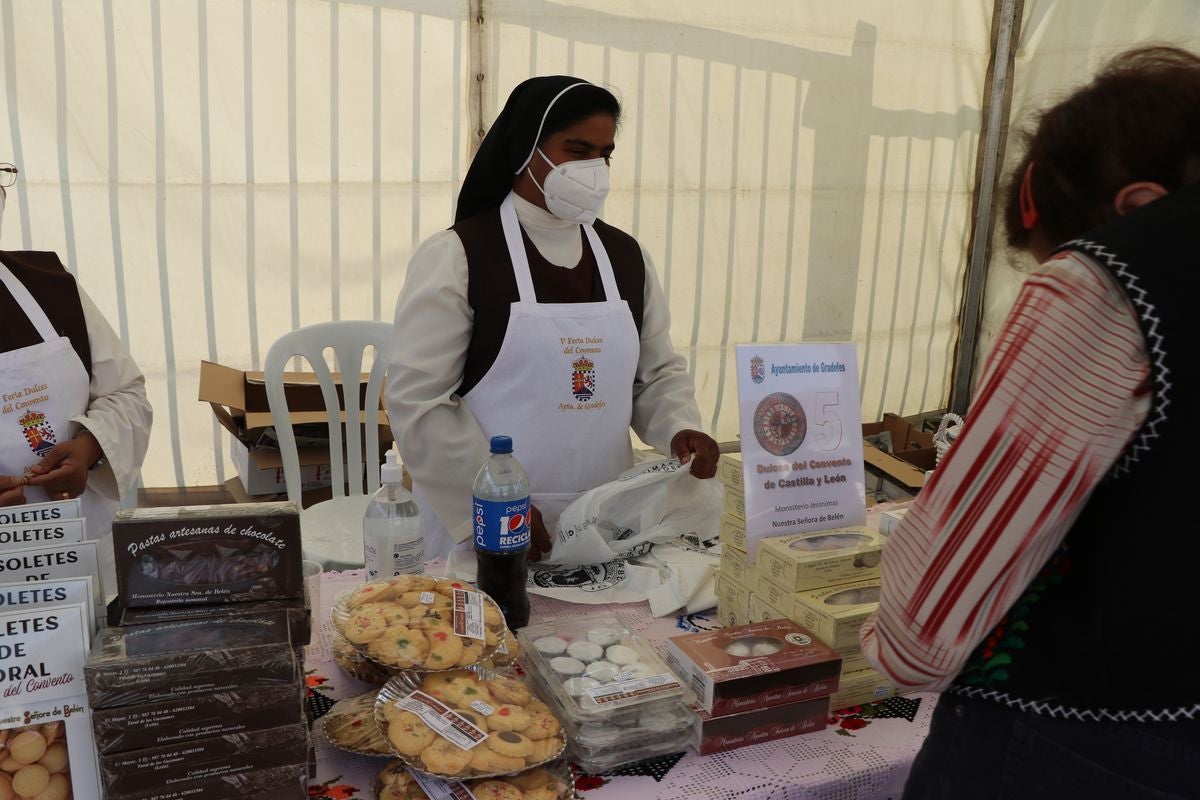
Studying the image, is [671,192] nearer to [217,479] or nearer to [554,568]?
[217,479]

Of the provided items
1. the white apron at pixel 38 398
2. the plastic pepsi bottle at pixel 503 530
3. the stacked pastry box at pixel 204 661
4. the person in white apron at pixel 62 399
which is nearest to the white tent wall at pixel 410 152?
the person in white apron at pixel 62 399

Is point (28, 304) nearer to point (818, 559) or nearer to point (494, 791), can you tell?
point (494, 791)

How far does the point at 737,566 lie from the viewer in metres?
1.55

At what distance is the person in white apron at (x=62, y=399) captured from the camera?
6.70 ft

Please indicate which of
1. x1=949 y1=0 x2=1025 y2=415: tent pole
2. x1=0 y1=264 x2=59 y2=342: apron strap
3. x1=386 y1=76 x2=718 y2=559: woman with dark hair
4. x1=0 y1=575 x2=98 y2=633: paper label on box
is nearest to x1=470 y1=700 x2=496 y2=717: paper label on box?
x1=0 y1=575 x2=98 y2=633: paper label on box

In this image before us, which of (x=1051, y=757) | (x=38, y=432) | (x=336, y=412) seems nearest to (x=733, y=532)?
(x=1051, y=757)

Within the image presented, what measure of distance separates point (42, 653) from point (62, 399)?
Result: 142 centimetres

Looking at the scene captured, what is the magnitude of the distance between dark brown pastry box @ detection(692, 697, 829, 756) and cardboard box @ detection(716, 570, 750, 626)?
25 cm

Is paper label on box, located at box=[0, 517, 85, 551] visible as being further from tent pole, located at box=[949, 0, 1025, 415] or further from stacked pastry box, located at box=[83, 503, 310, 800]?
tent pole, located at box=[949, 0, 1025, 415]

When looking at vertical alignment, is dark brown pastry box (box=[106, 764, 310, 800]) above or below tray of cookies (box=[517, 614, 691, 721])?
below

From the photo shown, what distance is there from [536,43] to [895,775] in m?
3.34

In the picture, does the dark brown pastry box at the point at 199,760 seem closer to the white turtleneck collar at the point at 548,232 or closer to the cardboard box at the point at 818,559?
the cardboard box at the point at 818,559

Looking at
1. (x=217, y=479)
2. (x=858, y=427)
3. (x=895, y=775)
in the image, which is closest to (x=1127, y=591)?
(x=895, y=775)

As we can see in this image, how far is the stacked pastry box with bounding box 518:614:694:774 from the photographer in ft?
3.84
